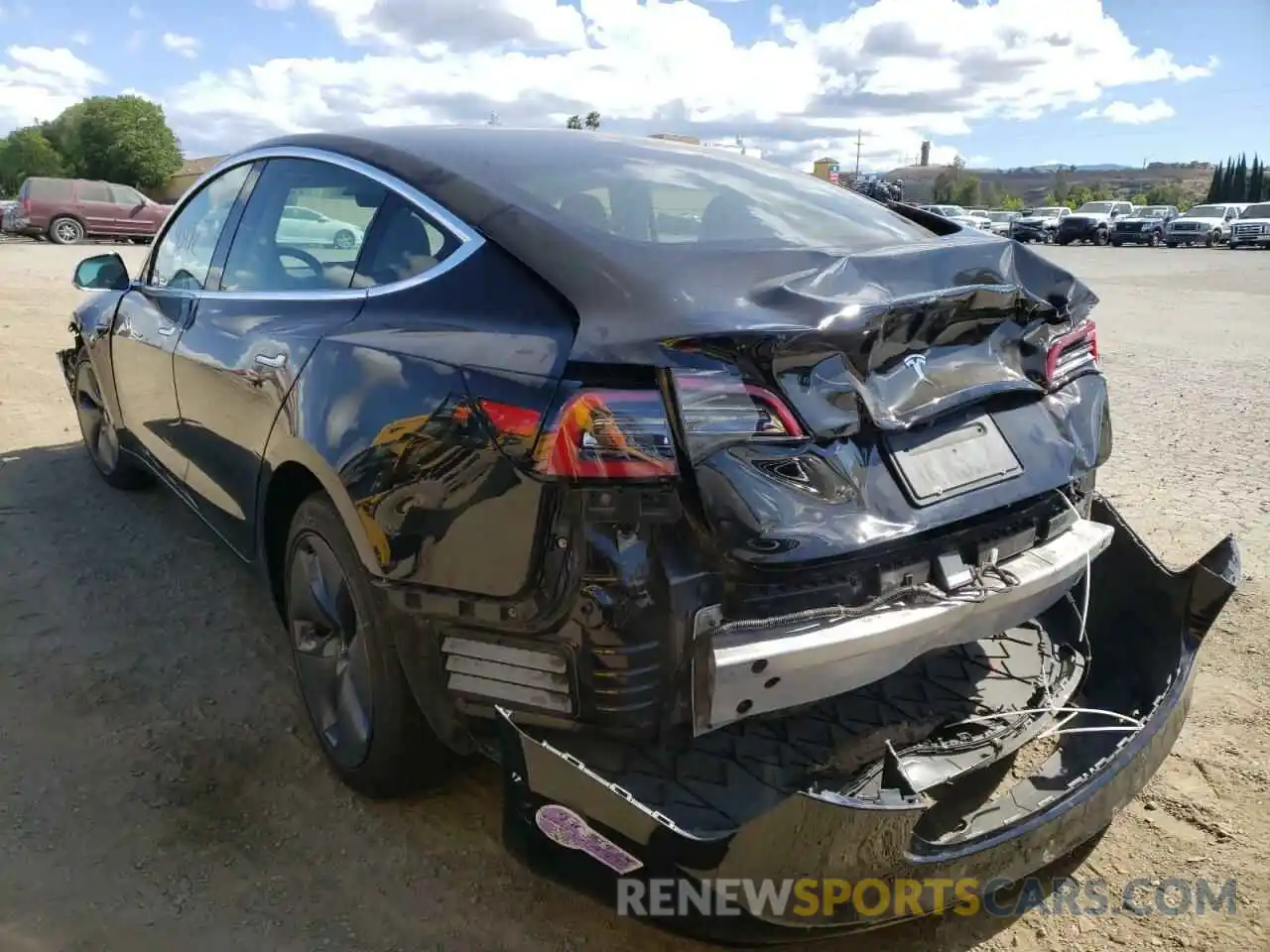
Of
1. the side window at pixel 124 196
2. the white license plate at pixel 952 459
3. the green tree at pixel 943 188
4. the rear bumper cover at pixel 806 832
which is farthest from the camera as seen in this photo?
the green tree at pixel 943 188

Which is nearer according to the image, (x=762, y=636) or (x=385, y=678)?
(x=762, y=636)

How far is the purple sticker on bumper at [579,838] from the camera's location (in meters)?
1.83

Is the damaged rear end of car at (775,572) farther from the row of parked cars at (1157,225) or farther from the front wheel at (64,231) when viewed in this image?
the row of parked cars at (1157,225)

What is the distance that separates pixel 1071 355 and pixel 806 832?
1513 millimetres

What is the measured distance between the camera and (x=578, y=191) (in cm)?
254

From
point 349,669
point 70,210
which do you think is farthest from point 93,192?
point 349,669

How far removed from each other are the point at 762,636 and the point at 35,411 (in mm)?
6536

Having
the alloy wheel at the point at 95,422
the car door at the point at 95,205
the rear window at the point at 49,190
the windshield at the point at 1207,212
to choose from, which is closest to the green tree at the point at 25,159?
the rear window at the point at 49,190

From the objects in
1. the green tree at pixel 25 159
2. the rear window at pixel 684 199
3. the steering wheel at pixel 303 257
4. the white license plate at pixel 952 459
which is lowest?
the white license plate at pixel 952 459

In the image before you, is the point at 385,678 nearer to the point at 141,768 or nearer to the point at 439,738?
the point at 439,738

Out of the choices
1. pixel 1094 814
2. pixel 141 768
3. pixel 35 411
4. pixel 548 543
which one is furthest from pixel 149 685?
pixel 35 411

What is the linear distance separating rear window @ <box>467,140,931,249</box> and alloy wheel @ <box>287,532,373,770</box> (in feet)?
3.53

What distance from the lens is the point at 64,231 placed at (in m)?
24.7

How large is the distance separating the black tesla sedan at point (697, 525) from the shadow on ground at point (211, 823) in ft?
0.84
